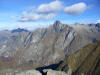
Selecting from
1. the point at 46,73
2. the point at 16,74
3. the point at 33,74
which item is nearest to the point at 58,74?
the point at 46,73

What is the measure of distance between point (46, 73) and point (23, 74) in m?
8.29

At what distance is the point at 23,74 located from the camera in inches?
2420

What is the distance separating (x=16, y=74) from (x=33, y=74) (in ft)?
20.9

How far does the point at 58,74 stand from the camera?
63938 mm

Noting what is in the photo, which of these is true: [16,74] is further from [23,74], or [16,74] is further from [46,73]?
[46,73]

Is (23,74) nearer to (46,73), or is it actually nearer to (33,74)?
(33,74)

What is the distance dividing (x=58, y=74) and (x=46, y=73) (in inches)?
189

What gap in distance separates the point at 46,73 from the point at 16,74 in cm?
1082

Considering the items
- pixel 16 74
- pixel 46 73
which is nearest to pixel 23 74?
pixel 16 74

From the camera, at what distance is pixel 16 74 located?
202 ft

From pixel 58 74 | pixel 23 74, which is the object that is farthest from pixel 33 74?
pixel 58 74

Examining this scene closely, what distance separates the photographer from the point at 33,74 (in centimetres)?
6044

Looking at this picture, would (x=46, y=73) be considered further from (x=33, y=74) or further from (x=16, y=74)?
(x=16, y=74)

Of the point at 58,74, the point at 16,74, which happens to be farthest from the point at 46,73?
the point at 16,74
